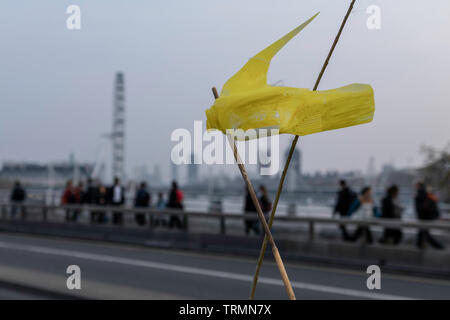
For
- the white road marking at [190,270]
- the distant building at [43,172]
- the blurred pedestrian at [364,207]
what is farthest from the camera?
the distant building at [43,172]

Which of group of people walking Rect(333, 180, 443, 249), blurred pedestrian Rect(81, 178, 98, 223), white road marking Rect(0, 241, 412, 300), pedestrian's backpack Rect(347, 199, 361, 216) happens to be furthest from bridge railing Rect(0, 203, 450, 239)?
white road marking Rect(0, 241, 412, 300)

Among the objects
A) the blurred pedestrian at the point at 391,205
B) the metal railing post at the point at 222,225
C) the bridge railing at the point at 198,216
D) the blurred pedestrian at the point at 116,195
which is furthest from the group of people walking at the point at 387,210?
the blurred pedestrian at the point at 116,195

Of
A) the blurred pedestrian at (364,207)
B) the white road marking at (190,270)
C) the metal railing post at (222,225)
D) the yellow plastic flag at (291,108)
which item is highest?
the yellow plastic flag at (291,108)

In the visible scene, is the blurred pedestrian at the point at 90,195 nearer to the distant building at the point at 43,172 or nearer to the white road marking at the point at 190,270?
the white road marking at the point at 190,270

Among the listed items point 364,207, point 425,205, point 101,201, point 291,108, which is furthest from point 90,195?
point 291,108

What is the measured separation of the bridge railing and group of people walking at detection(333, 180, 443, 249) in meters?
0.22

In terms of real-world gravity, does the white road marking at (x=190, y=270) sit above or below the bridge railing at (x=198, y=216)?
Answer: below

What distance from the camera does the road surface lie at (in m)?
7.36

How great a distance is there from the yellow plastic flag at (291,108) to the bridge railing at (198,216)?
972cm

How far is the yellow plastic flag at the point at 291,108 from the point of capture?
3.25 ft

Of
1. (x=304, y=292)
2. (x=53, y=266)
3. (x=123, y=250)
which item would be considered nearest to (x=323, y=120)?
(x=304, y=292)

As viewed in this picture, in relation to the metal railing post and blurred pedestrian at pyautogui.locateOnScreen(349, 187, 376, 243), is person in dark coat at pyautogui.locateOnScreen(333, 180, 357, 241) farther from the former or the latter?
the metal railing post

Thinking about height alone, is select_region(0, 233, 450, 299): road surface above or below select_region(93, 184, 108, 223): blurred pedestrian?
below

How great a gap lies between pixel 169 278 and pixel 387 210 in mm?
4888
